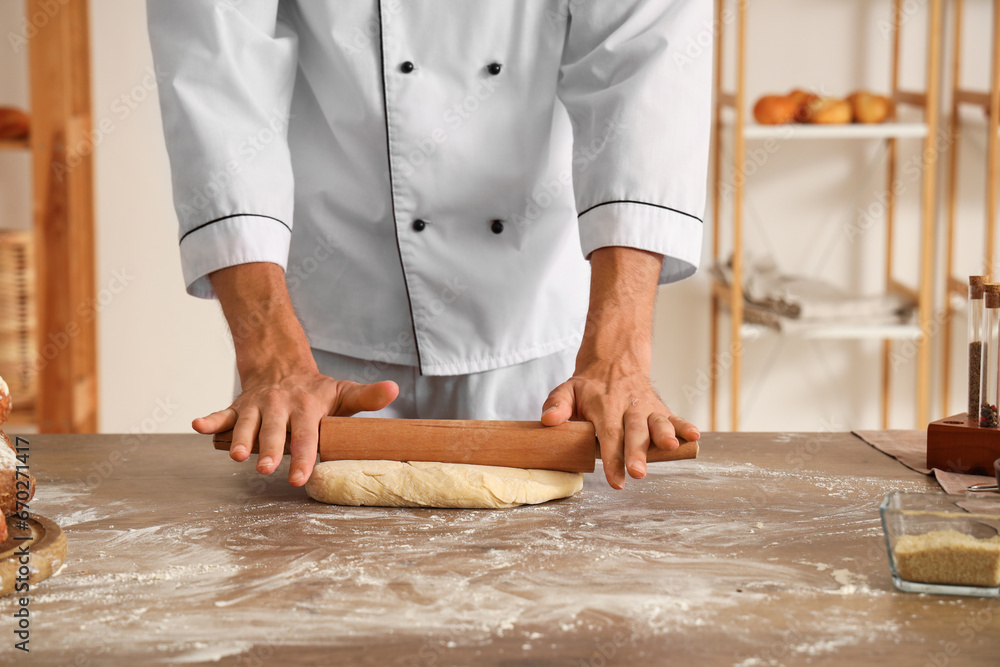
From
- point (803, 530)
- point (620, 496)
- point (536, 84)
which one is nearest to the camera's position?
point (803, 530)

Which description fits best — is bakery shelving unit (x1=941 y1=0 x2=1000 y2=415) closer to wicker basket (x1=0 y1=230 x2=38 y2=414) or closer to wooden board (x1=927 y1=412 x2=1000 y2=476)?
wooden board (x1=927 y1=412 x2=1000 y2=476)

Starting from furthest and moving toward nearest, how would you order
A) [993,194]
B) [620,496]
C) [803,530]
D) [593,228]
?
[993,194], [593,228], [620,496], [803,530]

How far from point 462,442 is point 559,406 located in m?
0.11

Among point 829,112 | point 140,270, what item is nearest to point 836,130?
point 829,112

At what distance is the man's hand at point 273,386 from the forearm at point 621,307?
240 mm

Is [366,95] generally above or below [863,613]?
above

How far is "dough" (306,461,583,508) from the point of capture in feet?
2.88

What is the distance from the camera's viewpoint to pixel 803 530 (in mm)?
810

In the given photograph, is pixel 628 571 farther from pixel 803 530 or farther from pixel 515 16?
pixel 515 16

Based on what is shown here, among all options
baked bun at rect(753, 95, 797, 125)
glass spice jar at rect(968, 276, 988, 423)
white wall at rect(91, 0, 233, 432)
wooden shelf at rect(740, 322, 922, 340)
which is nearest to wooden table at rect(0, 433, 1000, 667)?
glass spice jar at rect(968, 276, 988, 423)

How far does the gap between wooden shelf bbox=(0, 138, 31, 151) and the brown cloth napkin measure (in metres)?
1.95

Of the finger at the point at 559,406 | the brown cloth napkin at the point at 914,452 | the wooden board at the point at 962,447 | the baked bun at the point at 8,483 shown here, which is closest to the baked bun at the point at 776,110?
the brown cloth napkin at the point at 914,452

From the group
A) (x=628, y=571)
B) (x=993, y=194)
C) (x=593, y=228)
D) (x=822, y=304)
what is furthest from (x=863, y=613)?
(x=993, y=194)

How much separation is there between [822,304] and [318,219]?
1411 mm
